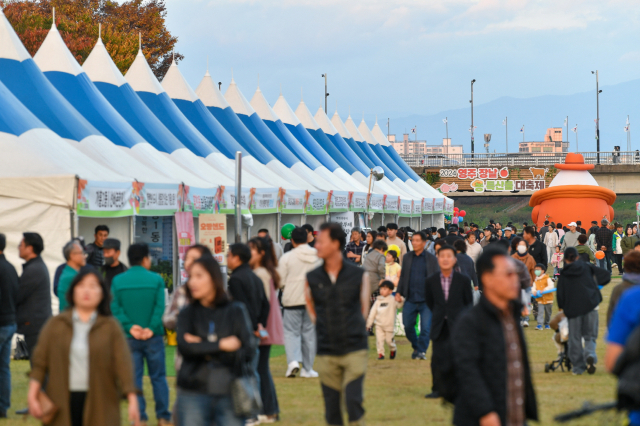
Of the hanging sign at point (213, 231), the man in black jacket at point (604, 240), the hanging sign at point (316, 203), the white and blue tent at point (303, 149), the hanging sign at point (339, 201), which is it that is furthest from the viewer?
the man in black jacket at point (604, 240)

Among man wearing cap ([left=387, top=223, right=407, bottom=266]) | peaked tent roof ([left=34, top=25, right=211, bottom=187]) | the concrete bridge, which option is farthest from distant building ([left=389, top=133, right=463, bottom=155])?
peaked tent roof ([left=34, top=25, right=211, bottom=187])

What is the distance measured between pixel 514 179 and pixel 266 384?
44527mm

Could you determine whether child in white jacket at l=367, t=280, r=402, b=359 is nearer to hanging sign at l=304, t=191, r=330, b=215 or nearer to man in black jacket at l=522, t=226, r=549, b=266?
man in black jacket at l=522, t=226, r=549, b=266

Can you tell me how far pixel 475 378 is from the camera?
409cm

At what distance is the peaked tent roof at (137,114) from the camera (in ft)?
51.2

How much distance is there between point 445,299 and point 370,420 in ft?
4.85

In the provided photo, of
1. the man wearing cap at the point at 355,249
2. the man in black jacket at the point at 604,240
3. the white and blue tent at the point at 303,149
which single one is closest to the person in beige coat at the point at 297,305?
the man wearing cap at the point at 355,249

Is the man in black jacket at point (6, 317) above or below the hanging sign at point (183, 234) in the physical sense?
below

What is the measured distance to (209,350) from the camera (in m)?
4.62

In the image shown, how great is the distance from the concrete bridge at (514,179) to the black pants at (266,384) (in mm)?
42876

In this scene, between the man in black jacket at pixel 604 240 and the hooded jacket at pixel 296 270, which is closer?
the hooded jacket at pixel 296 270

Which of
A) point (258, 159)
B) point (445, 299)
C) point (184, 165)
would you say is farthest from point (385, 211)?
point (445, 299)

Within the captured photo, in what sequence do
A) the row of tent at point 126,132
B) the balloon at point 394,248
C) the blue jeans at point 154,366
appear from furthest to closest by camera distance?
1. the balloon at point 394,248
2. the row of tent at point 126,132
3. the blue jeans at point 154,366

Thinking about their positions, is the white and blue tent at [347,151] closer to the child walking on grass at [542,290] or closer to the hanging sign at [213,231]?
the child walking on grass at [542,290]
